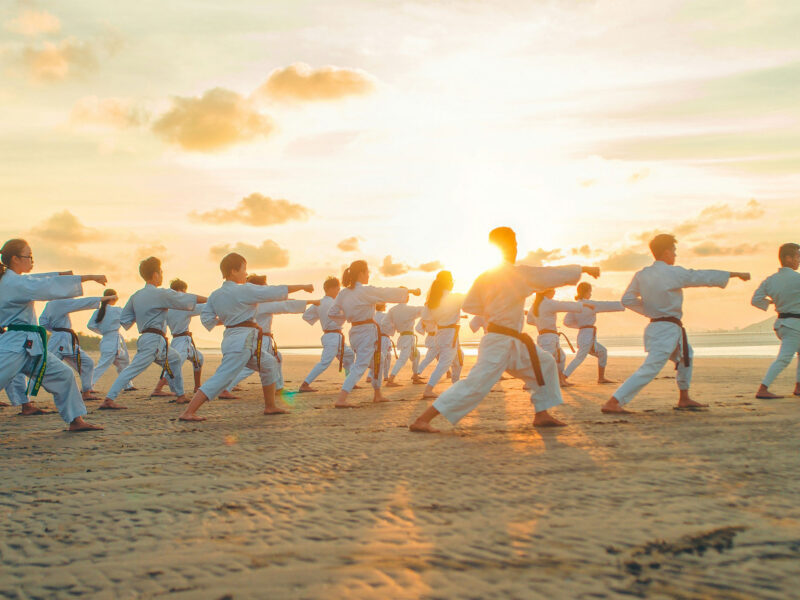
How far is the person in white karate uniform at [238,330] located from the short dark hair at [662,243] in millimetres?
4324

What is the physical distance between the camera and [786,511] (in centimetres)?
318

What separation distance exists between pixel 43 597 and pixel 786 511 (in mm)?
3490

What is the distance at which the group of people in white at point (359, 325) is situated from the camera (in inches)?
245

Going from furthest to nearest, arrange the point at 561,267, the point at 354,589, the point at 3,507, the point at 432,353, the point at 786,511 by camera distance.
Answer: the point at 432,353 → the point at 561,267 → the point at 3,507 → the point at 786,511 → the point at 354,589

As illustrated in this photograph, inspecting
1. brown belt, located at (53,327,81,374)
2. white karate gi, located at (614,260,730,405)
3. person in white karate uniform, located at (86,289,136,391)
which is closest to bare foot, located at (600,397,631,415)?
white karate gi, located at (614,260,730,405)

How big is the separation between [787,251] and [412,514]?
8311 mm

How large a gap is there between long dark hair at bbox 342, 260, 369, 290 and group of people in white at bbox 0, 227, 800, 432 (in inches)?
0.7

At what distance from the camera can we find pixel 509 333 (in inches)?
245

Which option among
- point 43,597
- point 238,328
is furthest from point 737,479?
point 238,328

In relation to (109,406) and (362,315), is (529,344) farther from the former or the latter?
(109,406)

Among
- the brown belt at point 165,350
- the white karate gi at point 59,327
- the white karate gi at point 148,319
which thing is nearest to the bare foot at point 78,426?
the white karate gi at point 148,319

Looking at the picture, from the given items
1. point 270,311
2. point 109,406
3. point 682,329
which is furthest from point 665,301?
point 109,406

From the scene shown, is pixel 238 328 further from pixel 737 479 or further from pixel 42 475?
pixel 737 479

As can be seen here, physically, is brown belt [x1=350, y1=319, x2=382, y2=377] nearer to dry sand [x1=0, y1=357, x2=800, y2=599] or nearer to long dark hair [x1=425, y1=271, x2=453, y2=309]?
long dark hair [x1=425, y1=271, x2=453, y2=309]
